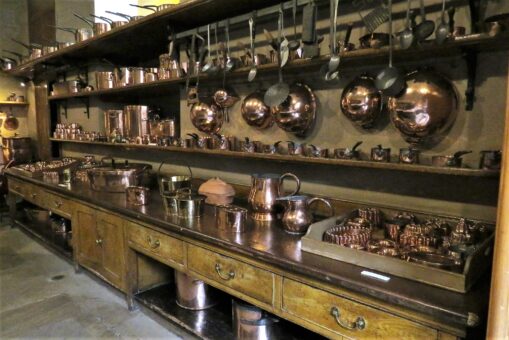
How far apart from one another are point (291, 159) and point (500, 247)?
1069 millimetres

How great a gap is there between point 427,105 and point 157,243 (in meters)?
1.46

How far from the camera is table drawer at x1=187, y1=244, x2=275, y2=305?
→ 4.63 feet

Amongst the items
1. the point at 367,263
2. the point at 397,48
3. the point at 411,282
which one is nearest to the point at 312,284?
the point at 367,263

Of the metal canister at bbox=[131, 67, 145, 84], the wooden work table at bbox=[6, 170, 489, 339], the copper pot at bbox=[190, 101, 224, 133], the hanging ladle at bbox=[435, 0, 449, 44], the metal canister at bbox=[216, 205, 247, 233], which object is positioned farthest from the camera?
the metal canister at bbox=[131, 67, 145, 84]

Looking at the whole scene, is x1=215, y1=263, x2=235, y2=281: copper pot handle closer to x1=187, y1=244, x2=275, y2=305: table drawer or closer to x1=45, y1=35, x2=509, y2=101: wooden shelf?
x1=187, y1=244, x2=275, y2=305: table drawer

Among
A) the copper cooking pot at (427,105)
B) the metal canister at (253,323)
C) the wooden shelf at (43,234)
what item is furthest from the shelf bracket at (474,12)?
the wooden shelf at (43,234)

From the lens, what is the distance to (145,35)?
2625mm

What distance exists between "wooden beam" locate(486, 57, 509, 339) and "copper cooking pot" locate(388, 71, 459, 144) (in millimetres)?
627

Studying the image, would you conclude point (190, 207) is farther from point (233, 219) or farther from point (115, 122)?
point (115, 122)

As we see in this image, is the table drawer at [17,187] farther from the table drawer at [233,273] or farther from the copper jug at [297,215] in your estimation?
the copper jug at [297,215]

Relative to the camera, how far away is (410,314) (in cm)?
103

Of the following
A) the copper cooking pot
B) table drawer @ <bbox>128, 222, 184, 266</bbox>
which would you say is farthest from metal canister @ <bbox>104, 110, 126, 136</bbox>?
the copper cooking pot

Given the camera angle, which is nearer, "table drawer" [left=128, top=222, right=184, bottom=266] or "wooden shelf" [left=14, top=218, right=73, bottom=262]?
"table drawer" [left=128, top=222, right=184, bottom=266]

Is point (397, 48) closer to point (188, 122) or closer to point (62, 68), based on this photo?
point (188, 122)
